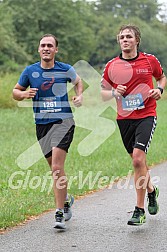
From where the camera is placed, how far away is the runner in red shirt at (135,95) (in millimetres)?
7285

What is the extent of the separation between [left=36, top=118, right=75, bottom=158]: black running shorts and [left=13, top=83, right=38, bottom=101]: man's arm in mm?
413

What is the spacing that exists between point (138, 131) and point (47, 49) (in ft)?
4.69

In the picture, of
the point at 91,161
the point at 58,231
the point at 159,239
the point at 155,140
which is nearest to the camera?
the point at 159,239

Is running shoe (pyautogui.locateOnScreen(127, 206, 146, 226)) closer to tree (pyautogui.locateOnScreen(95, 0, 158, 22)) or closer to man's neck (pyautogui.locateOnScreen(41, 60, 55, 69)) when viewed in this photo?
man's neck (pyautogui.locateOnScreen(41, 60, 55, 69))

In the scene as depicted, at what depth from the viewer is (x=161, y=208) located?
8.38 metres

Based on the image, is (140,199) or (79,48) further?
(79,48)

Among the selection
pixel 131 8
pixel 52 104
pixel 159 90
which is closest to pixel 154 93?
pixel 159 90

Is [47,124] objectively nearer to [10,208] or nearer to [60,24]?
[10,208]

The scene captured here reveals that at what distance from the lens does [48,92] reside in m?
7.40

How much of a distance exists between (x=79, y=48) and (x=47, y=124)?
2473 inches

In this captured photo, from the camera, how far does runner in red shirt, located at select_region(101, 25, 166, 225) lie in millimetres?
7285

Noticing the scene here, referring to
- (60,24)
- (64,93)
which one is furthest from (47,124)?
(60,24)

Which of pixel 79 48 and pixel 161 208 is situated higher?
pixel 79 48

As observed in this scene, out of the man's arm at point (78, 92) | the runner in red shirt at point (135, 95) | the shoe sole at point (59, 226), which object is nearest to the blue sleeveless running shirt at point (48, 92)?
the man's arm at point (78, 92)
